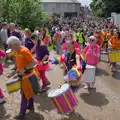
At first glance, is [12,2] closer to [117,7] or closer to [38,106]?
[38,106]

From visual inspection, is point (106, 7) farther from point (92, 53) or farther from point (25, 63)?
point (25, 63)

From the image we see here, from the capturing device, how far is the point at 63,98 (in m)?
5.05

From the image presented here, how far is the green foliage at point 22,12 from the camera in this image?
74.7 ft

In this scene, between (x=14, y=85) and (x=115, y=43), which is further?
(x=115, y=43)

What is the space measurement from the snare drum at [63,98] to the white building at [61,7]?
244 ft

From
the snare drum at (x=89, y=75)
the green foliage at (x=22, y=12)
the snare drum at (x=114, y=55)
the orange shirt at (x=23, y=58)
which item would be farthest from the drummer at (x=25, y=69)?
the green foliage at (x=22, y=12)

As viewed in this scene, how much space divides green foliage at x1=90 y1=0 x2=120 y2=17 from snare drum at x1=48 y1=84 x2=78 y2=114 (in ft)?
152

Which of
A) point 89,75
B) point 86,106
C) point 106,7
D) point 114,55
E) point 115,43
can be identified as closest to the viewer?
point 86,106

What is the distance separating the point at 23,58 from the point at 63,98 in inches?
44.5

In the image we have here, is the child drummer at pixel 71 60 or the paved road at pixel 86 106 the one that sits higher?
the child drummer at pixel 71 60

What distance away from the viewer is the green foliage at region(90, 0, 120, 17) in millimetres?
49375

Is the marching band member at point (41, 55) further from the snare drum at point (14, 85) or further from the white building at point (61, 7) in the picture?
the white building at point (61, 7)

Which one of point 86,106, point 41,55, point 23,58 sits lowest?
point 86,106

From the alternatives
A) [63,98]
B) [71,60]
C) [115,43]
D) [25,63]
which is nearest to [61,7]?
[115,43]
